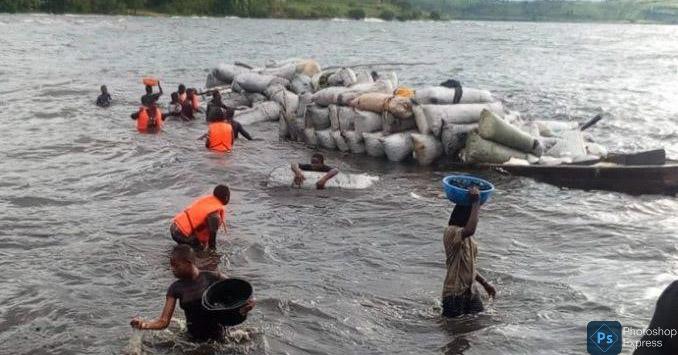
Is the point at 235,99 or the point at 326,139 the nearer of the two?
the point at 326,139

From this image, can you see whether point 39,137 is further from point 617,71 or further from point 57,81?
point 617,71

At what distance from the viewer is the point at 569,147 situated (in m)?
13.0

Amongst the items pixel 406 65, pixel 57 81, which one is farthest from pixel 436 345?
pixel 406 65

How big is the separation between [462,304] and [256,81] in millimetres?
13868

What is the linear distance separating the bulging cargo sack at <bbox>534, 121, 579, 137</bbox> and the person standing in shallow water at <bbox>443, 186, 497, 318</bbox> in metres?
8.50

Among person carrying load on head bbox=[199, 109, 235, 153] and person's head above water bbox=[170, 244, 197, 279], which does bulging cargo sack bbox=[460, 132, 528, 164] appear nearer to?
person carrying load on head bbox=[199, 109, 235, 153]

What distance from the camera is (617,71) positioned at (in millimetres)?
34969

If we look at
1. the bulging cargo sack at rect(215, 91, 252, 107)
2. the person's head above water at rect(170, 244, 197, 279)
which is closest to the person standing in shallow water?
the person's head above water at rect(170, 244, 197, 279)

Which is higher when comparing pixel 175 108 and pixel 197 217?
pixel 197 217

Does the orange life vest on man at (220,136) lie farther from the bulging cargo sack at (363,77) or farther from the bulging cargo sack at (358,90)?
the bulging cargo sack at (363,77)

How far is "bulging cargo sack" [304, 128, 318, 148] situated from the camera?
14.8 m

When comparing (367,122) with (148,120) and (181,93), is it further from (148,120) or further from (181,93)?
(181,93)

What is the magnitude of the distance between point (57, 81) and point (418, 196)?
19.0 meters

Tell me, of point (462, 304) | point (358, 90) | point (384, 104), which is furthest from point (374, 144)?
point (462, 304)
